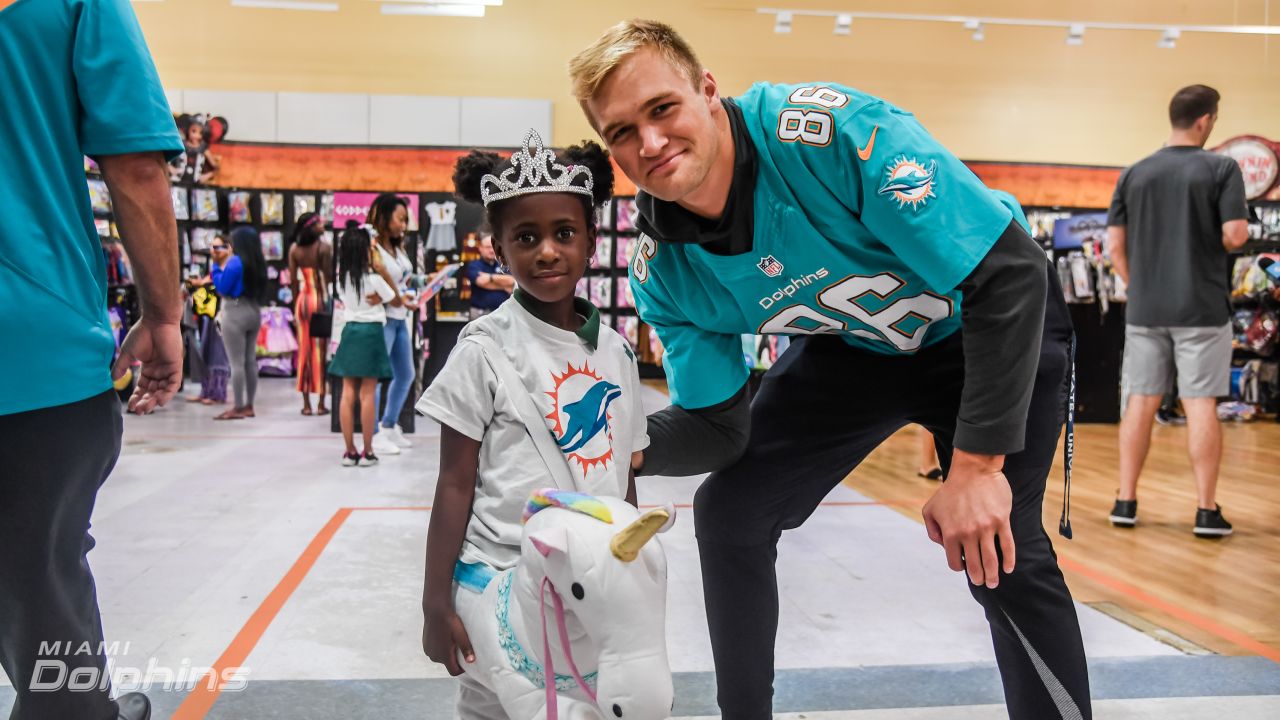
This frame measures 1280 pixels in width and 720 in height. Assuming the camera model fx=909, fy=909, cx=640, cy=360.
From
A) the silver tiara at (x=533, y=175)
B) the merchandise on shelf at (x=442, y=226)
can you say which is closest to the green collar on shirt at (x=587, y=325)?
the silver tiara at (x=533, y=175)

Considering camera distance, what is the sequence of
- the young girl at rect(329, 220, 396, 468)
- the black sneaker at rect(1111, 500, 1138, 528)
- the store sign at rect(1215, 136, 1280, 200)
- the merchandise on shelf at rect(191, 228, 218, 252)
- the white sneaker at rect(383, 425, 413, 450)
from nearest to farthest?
the black sneaker at rect(1111, 500, 1138, 528) → the young girl at rect(329, 220, 396, 468) → the white sneaker at rect(383, 425, 413, 450) → the store sign at rect(1215, 136, 1280, 200) → the merchandise on shelf at rect(191, 228, 218, 252)

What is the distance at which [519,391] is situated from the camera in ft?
4.05

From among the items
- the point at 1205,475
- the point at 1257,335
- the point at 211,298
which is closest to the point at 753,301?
the point at 1205,475

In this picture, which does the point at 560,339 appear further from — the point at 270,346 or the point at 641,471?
the point at 270,346

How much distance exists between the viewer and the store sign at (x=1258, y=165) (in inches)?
294

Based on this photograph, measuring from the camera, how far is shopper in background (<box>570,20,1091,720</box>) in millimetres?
1264

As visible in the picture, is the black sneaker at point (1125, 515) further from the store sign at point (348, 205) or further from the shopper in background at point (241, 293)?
the store sign at point (348, 205)

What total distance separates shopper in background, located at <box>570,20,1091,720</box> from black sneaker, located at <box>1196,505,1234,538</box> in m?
2.44

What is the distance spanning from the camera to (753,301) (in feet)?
4.97

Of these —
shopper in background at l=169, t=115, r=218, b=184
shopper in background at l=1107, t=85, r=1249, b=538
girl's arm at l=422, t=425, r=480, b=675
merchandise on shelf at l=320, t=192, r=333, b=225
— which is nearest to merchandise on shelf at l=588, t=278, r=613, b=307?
merchandise on shelf at l=320, t=192, r=333, b=225

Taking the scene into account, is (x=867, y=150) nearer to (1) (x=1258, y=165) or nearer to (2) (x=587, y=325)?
(2) (x=587, y=325)

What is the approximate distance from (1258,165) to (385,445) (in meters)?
7.35

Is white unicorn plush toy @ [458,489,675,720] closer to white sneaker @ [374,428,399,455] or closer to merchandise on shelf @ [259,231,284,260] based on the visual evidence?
white sneaker @ [374,428,399,455]

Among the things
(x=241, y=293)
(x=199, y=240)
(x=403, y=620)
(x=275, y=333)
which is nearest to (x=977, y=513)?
(x=403, y=620)
